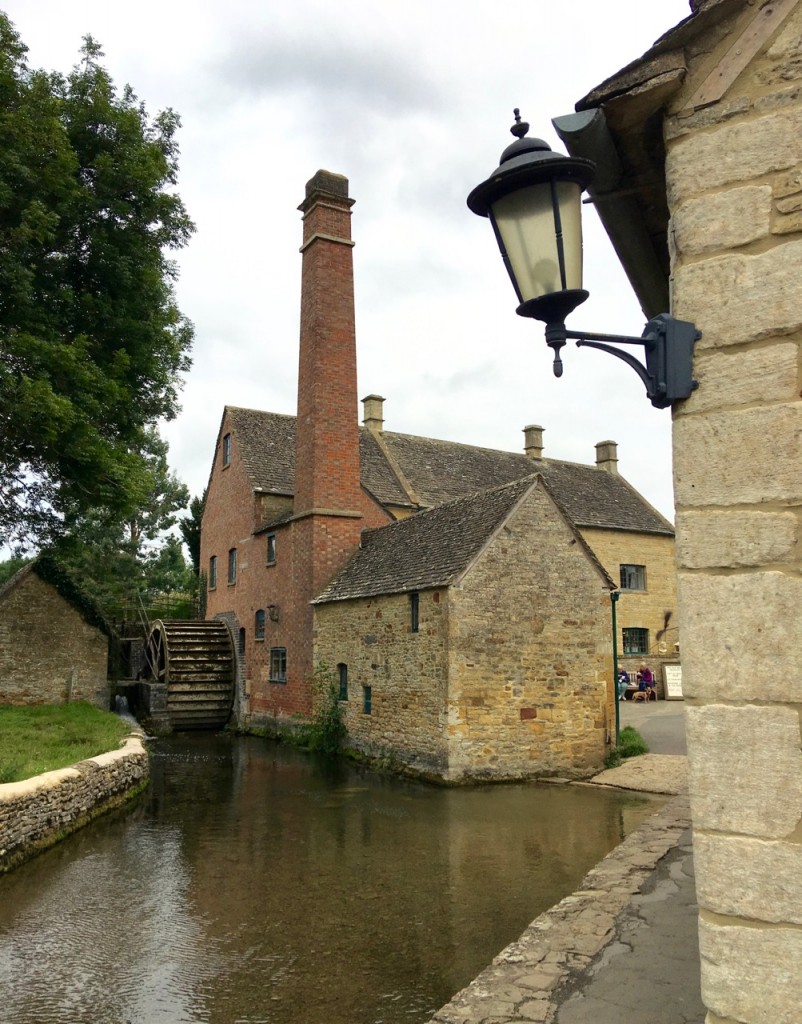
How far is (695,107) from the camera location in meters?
2.90

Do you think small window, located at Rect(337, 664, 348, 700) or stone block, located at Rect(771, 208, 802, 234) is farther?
small window, located at Rect(337, 664, 348, 700)

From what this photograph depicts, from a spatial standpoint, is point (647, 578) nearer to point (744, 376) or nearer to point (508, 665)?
point (508, 665)

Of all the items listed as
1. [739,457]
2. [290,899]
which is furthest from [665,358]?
[290,899]

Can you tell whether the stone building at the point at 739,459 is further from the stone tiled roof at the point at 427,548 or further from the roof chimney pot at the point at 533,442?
the roof chimney pot at the point at 533,442

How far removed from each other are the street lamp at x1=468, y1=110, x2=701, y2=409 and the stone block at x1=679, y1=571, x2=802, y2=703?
0.75m

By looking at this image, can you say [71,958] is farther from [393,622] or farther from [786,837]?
[393,622]

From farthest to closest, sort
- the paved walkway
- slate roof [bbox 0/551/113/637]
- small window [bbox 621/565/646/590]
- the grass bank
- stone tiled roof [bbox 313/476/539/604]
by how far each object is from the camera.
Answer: small window [bbox 621/565/646/590] → slate roof [bbox 0/551/113/637] → stone tiled roof [bbox 313/476/539/604] → the grass bank → the paved walkway

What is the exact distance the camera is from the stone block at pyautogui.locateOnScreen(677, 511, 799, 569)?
2.59 metres

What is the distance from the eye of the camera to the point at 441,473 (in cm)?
2684

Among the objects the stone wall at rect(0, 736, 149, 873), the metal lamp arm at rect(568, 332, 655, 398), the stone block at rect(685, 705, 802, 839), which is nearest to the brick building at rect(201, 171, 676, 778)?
the stone wall at rect(0, 736, 149, 873)

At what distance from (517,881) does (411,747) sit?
606cm

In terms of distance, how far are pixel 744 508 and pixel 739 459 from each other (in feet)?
0.55

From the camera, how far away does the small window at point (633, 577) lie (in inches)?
1102

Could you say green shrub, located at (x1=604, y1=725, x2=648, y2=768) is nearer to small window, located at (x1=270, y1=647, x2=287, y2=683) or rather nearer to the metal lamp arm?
small window, located at (x1=270, y1=647, x2=287, y2=683)
